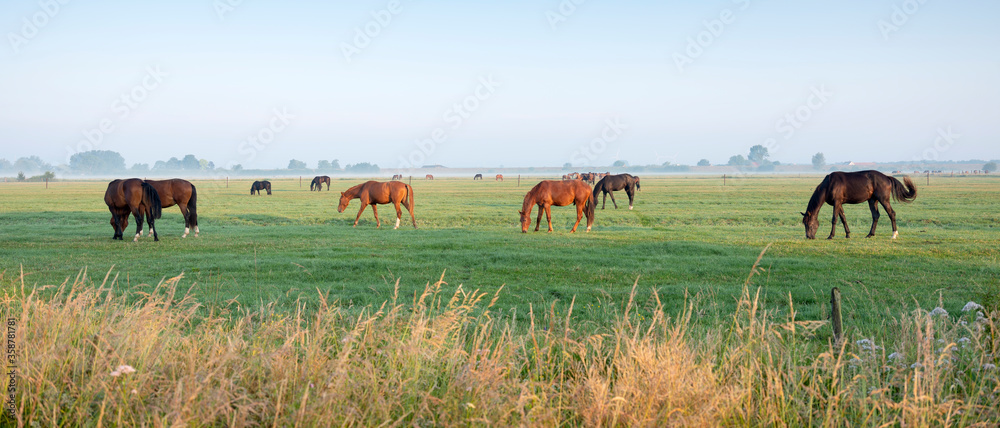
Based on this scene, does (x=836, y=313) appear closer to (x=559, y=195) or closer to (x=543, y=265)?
(x=543, y=265)

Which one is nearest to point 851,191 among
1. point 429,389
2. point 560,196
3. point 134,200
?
point 560,196

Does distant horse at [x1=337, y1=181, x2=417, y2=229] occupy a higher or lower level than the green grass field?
higher

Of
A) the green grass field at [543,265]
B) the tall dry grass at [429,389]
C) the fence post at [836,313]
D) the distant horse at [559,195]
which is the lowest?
the green grass field at [543,265]

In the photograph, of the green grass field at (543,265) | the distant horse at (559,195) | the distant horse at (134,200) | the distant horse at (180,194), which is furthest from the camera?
the distant horse at (559,195)

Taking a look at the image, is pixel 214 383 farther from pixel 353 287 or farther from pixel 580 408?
pixel 353 287

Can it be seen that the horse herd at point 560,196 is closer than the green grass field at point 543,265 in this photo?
No

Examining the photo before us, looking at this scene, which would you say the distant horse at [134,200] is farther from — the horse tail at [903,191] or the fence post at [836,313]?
the horse tail at [903,191]

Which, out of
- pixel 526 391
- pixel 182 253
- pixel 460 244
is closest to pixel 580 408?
pixel 526 391

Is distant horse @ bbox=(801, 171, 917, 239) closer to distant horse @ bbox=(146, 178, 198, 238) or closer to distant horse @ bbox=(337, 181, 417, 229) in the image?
distant horse @ bbox=(337, 181, 417, 229)

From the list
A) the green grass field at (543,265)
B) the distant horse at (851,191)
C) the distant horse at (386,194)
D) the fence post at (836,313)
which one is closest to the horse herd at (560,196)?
the distant horse at (851,191)

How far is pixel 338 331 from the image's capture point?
18.6 feet

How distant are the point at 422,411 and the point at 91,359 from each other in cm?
257

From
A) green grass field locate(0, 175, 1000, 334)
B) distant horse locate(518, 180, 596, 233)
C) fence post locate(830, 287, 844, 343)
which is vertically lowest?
green grass field locate(0, 175, 1000, 334)

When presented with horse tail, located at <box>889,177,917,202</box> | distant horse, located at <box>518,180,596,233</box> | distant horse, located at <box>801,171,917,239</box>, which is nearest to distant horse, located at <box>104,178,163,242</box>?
distant horse, located at <box>518,180,596,233</box>
